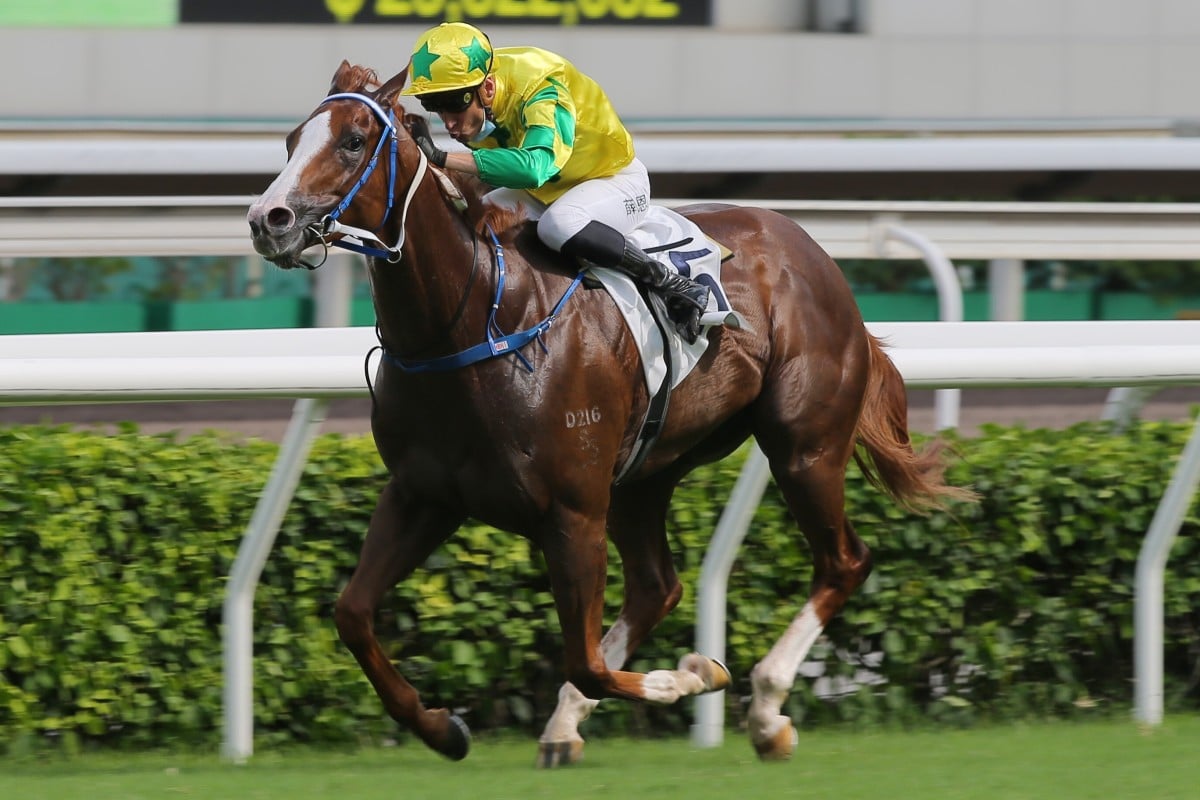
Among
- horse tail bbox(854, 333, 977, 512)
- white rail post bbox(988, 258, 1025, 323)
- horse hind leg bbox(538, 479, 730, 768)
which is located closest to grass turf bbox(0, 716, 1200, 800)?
horse hind leg bbox(538, 479, 730, 768)

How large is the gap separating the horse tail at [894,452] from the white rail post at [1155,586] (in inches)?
18.9

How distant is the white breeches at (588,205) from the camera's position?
3.90m

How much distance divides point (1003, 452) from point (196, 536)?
2116mm

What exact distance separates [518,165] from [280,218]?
570 millimetres

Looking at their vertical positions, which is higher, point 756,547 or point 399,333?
point 399,333

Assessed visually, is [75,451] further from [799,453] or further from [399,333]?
[799,453]

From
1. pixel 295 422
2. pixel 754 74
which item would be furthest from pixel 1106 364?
pixel 754 74

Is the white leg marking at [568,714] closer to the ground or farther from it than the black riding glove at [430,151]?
closer to the ground

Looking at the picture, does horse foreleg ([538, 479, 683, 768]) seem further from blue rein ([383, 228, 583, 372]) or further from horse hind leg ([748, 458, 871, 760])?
blue rein ([383, 228, 583, 372])

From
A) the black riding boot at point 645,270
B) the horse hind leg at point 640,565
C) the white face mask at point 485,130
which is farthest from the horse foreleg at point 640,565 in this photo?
the white face mask at point 485,130

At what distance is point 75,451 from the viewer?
13.9 feet

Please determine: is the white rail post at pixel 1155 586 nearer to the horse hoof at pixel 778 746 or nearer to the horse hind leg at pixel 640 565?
the horse hoof at pixel 778 746

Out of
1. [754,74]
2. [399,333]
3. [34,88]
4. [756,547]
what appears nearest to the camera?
[399,333]

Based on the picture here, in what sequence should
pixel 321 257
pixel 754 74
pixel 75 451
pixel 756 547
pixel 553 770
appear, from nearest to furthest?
1. pixel 321 257
2. pixel 553 770
3. pixel 75 451
4. pixel 756 547
5. pixel 754 74
